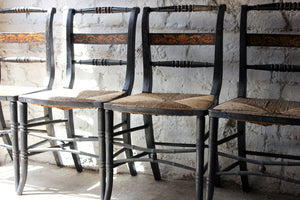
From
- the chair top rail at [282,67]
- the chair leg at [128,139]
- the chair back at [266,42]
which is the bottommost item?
the chair leg at [128,139]

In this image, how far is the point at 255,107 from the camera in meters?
1.55

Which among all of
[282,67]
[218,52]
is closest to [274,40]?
[282,67]

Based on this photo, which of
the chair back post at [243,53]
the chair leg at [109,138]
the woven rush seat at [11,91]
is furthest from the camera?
the woven rush seat at [11,91]

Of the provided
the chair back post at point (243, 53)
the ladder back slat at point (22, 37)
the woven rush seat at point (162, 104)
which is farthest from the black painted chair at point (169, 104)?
the ladder back slat at point (22, 37)

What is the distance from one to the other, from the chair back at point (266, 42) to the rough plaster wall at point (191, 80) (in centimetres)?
1

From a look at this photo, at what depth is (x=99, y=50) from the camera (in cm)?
247

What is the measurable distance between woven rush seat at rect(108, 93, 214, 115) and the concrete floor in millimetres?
636

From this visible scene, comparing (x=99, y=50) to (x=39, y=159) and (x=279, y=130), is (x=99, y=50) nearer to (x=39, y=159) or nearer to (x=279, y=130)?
(x=39, y=159)

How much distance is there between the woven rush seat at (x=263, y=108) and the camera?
145 cm

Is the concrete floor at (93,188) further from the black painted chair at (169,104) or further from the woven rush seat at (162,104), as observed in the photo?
the woven rush seat at (162,104)

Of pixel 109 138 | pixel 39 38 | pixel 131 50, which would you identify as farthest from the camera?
pixel 39 38

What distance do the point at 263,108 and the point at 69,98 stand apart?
94cm

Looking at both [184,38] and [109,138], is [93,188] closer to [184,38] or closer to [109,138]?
[109,138]

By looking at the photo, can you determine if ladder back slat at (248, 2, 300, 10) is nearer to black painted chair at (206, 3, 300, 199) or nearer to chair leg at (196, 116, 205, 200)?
black painted chair at (206, 3, 300, 199)
